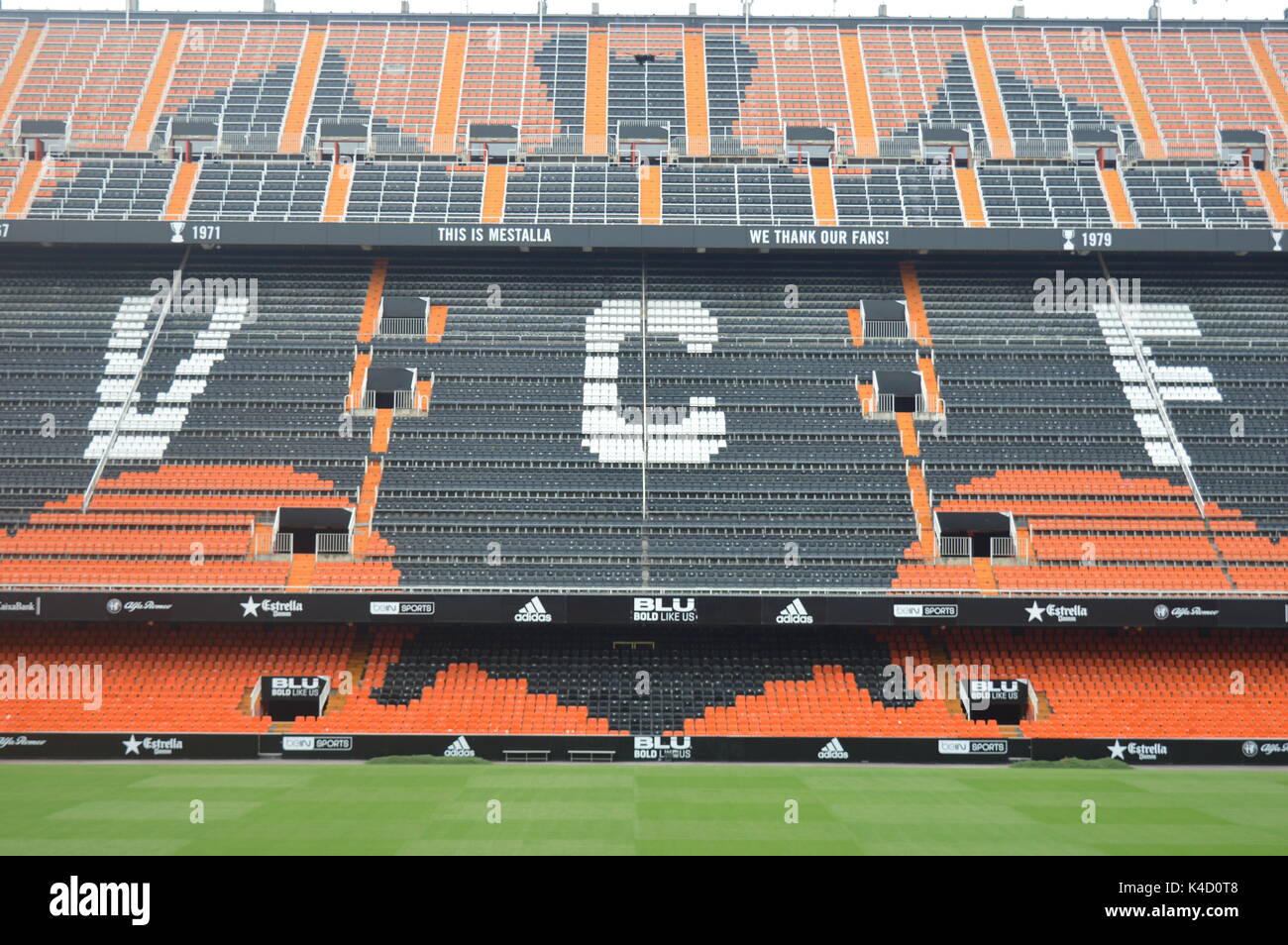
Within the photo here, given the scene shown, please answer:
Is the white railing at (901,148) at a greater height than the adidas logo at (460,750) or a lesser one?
greater

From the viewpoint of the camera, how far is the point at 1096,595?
32156 mm

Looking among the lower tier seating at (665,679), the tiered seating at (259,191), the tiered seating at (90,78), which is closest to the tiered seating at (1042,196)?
the lower tier seating at (665,679)

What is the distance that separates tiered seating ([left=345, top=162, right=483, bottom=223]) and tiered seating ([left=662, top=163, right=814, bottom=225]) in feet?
23.4

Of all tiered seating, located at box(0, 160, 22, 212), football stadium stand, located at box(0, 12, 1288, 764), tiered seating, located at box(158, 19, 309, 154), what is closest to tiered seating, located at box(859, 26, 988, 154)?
football stadium stand, located at box(0, 12, 1288, 764)

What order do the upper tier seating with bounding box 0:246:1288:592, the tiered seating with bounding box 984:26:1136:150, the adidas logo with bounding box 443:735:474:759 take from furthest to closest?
the tiered seating with bounding box 984:26:1136:150, the upper tier seating with bounding box 0:246:1288:592, the adidas logo with bounding box 443:735:474:759

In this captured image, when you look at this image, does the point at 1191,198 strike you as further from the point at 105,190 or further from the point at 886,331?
Result: the point at 105,190

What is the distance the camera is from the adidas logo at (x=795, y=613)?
31.8 metres

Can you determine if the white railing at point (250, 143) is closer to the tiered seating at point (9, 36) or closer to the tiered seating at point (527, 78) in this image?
the tiered seating at point (527, 78)

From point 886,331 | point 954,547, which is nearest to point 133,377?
point 886,331

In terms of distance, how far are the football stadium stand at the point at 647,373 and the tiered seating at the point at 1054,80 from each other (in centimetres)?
21

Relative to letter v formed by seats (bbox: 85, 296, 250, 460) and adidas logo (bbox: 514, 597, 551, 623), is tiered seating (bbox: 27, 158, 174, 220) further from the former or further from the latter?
adidas logo (bbox: 514, 597, 551, 623)

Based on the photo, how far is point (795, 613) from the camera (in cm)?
3181

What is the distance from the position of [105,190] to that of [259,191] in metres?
5.43

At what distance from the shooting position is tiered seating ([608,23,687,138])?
46812 millimetres
